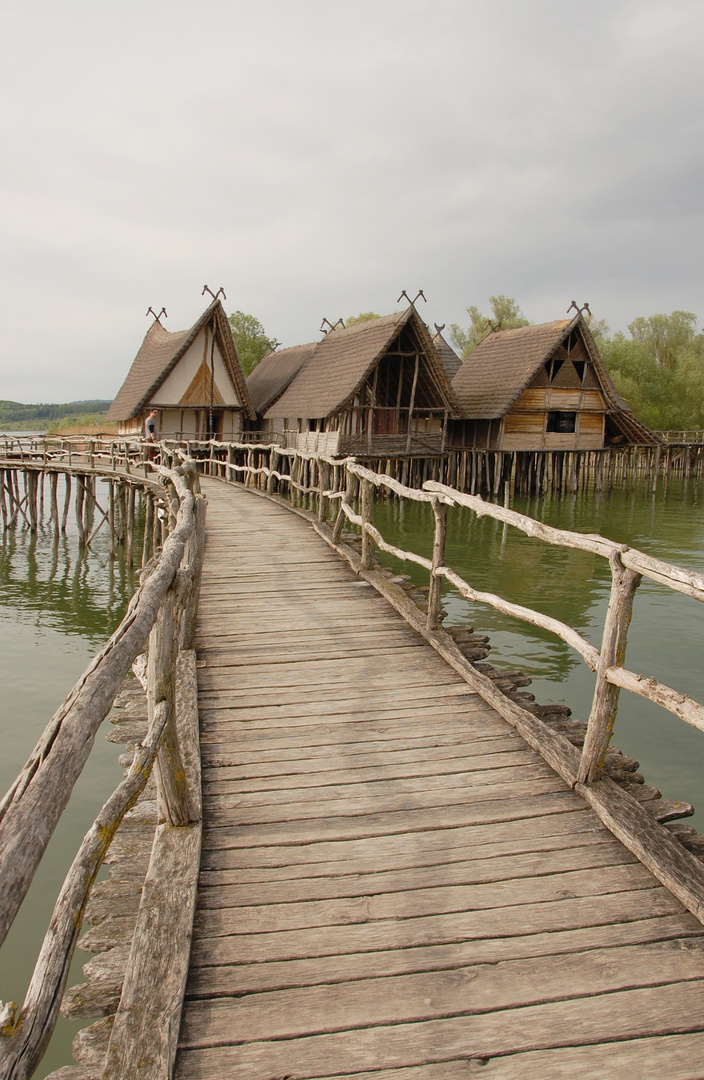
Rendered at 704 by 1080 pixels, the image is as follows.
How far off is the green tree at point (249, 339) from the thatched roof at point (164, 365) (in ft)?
46.9

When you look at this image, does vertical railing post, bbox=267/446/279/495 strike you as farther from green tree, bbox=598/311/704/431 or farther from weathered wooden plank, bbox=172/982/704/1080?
green tree, bbox=598/311/704/431

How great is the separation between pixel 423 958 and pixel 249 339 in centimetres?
4261

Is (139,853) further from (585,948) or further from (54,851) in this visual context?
(54,851)

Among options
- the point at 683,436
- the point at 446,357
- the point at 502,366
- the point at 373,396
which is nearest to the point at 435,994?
the point at 373,396

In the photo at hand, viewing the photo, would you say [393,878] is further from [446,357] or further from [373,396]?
[446,357]

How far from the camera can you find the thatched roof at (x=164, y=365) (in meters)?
23.2

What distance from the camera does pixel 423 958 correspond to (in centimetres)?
230

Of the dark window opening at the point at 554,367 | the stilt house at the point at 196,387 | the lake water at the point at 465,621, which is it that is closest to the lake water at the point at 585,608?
the lake water at the point at 465,621

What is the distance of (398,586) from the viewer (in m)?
6.72

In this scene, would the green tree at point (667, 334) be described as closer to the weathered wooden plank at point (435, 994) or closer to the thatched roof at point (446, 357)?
the thatched roof at point (446, 357)

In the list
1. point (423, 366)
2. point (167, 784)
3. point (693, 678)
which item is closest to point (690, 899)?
point (167, 784)

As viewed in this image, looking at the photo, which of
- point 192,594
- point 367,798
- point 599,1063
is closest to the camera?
point 599,1063

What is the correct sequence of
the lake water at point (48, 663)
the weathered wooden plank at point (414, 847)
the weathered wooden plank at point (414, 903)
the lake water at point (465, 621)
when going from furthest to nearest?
the lake water at point (465, 621), the lake water at point (48, 663), the weathered wooden plank at point (414, 847), the weathered wooden plank at point (414, 903)

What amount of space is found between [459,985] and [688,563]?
15571 millimetres
